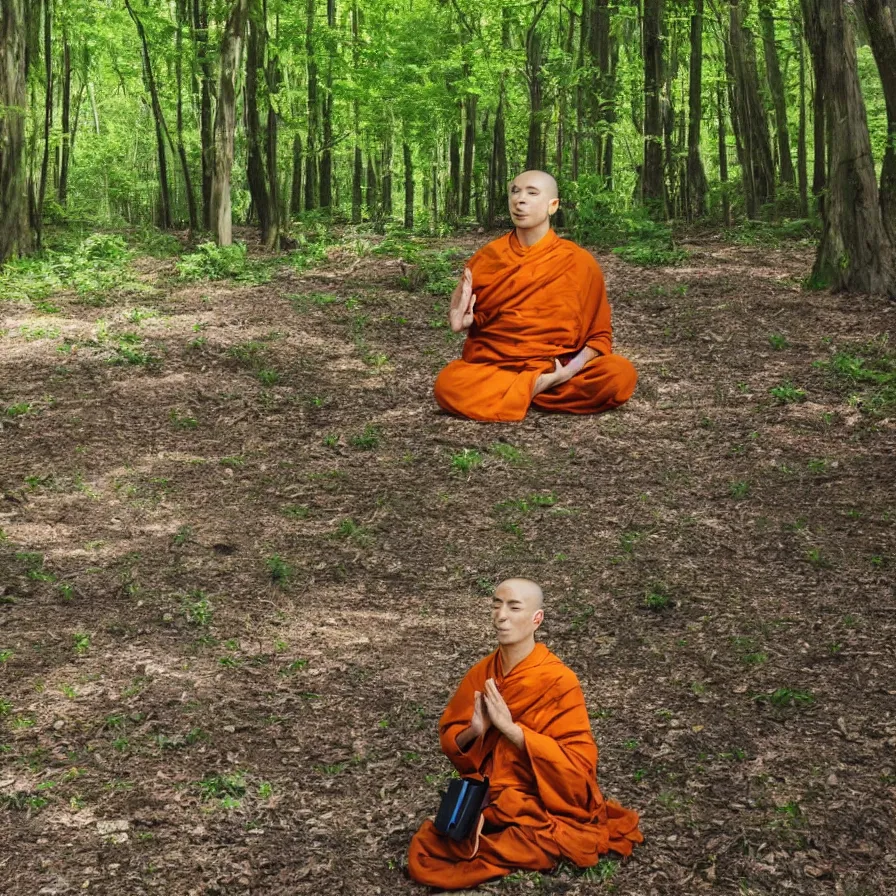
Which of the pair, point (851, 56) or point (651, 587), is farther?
point (851, 56)

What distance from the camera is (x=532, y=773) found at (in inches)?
179

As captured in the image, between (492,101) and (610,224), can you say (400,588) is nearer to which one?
(610,224)

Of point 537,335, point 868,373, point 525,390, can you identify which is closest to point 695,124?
point 868,373

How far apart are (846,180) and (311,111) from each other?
637 inches

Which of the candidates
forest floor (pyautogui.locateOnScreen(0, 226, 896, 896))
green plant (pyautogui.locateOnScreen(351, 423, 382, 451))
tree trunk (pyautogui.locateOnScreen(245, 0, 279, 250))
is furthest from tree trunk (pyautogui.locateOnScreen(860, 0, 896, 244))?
tree trunk (pyautogui.locateOnScreen(245, 0, 279, 250))

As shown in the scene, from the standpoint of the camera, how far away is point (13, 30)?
17891 mm

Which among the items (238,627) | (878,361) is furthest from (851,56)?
(238,627)

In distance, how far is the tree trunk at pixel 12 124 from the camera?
1759cm

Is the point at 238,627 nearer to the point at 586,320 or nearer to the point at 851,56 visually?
the point at 586,320

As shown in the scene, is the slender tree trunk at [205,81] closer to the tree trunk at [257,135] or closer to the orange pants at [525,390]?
the tree trunk at [257,135]

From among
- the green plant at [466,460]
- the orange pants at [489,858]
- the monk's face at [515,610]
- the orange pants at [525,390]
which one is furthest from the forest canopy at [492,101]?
the orange pants at [489,858]

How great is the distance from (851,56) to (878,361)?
3.29 meters

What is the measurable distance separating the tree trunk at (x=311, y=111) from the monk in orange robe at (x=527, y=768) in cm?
2131

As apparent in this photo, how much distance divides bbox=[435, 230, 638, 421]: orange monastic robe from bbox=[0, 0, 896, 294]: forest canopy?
8.47 metres
